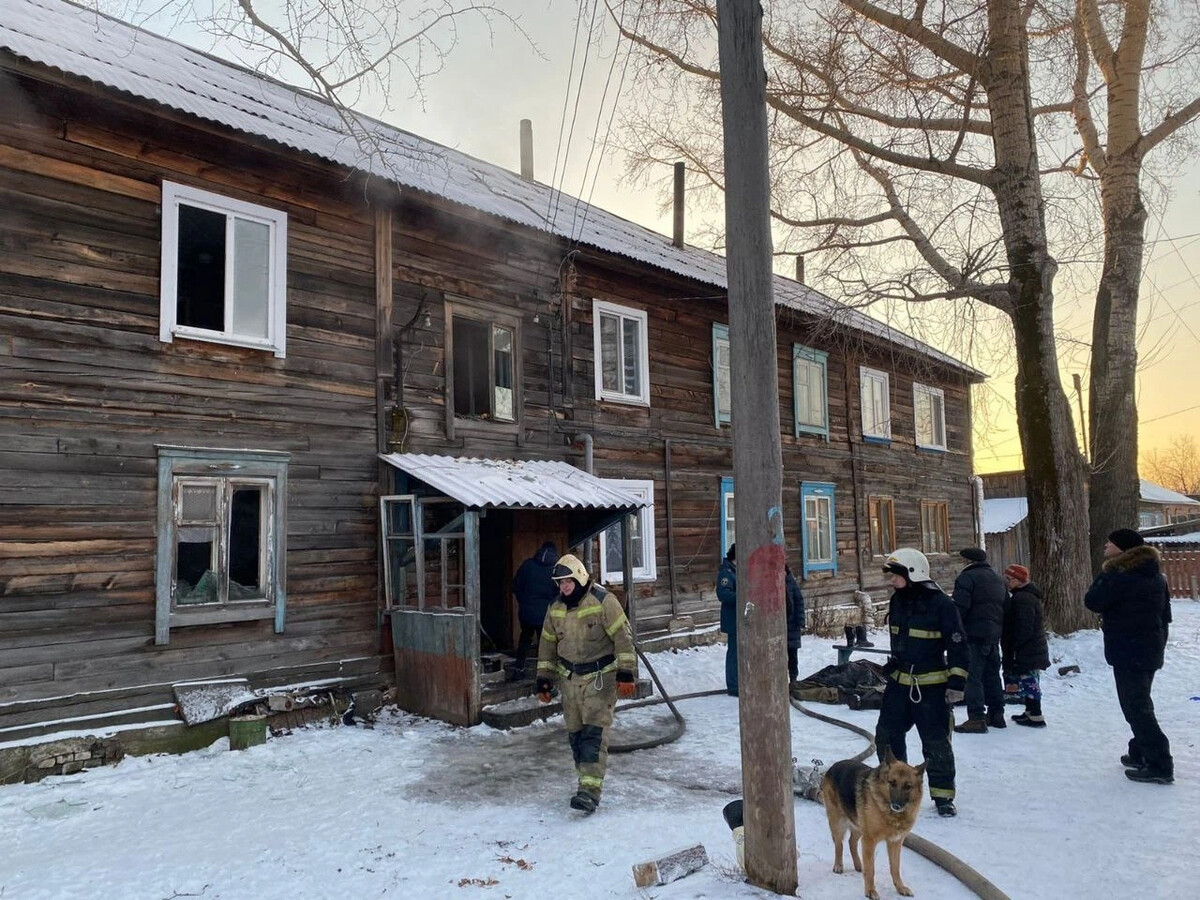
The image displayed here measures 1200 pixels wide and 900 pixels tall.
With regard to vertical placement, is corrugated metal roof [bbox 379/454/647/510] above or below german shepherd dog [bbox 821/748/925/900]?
above

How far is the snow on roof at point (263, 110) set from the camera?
7883 mm

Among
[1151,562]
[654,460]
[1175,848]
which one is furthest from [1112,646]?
[654,460]

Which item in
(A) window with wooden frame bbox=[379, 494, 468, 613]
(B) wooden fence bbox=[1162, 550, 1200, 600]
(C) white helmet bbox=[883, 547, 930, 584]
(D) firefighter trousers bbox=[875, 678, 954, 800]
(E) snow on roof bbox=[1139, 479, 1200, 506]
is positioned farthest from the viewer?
(E) snow on roof bbox=[1139, 479, 1200, 506]

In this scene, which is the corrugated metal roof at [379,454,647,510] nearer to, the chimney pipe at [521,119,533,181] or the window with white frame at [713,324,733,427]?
the window with white frame at [713,324,733,427]

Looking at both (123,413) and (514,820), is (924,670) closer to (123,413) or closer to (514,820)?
(514,820)

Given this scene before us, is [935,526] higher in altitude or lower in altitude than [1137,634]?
higher

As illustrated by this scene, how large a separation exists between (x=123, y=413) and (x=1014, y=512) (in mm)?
34830

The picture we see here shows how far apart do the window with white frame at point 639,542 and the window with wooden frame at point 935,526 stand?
10144 mm

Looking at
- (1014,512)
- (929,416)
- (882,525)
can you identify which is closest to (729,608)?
(882,525)

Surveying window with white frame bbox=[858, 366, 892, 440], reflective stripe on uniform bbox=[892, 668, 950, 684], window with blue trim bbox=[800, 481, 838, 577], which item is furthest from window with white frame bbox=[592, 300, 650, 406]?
reflective stripe on uniform bbox=[892, 668, 950, 684]

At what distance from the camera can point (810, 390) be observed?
17.5 metres

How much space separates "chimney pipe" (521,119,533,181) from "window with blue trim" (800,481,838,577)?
29.6ft

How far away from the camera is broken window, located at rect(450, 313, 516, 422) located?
1143cm

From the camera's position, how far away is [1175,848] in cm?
502
